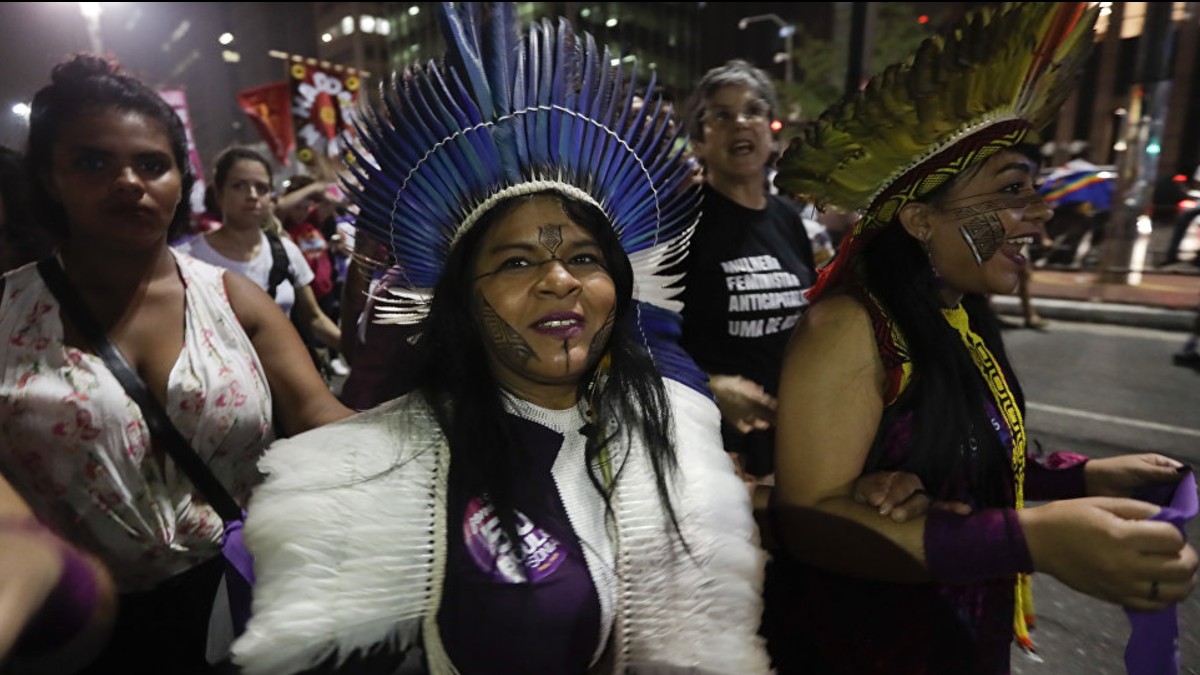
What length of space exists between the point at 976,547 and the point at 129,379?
185cm

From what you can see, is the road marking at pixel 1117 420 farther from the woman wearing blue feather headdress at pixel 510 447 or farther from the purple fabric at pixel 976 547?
the woman wearing blue feather headdress at pixel 510 447

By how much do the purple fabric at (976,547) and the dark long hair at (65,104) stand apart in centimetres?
210

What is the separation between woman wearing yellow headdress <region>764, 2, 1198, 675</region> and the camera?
4.40 ft

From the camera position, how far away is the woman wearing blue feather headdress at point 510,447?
116 centimetres

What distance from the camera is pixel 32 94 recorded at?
1.65 metres

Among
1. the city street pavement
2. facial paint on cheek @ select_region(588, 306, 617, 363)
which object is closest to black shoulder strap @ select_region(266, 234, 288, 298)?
facial paint on cheek @ select_region(588, 306, 617, 363)

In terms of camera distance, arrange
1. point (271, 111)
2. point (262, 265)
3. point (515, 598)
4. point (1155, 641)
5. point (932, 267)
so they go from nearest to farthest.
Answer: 1. point (515, 598)
2. point (1155, 641)
3. point (932, 267)
4. point (262, 265)
5. point (271, 111)

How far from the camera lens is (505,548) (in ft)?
3.97

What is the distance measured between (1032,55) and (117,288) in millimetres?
2177

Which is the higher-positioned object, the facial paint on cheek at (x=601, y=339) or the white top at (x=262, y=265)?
the white top at (x=262, y=265)

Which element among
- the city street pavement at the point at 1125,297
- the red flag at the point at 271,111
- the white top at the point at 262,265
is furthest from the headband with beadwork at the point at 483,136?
the city street pavement at the point at 1125,297

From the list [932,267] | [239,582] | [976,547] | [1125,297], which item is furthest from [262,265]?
[1125,297]

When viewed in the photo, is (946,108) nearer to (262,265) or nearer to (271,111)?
(262,265)

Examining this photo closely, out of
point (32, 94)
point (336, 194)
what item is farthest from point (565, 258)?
point (336, 194)
